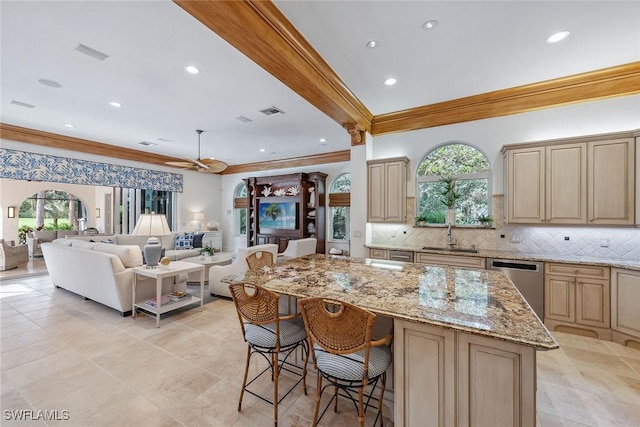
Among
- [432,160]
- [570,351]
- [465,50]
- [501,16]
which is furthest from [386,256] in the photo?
[501,16]

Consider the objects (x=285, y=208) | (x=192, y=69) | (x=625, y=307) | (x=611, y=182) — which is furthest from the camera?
(x=285, y=208)

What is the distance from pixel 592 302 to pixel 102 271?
627cm

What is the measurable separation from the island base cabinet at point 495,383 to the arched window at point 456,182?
324cm

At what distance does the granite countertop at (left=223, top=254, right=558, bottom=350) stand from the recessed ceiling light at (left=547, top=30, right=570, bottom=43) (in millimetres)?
2370

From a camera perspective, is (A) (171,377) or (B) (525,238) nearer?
(A) (171,377)

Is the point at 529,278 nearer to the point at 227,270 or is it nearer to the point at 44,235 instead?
the point at 227,270

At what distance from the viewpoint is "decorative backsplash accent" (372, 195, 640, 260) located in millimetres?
3254

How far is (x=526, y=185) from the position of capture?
350cm

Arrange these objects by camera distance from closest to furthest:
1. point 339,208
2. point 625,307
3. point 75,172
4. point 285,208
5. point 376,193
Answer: point 625,307 < point 376,193 < point 75,172 < point 339,208 < point 285,208

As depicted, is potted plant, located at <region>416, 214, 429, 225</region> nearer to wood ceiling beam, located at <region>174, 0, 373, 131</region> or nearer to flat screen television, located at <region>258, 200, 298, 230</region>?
wood ceiling beam, located at <region>174, 0, 373, 131</region>

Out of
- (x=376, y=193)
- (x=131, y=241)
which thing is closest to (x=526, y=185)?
(x=376, y=193)

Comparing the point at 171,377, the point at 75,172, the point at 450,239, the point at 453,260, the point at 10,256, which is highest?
the point at 75,172

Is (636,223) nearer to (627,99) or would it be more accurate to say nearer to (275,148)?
(627,99)

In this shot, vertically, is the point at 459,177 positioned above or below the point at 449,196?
above
